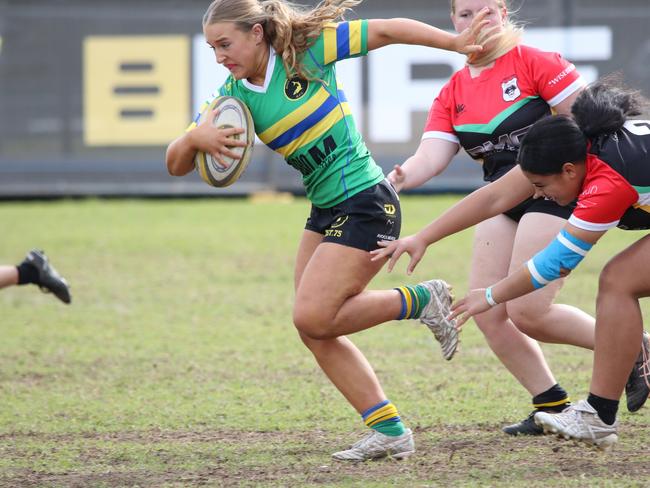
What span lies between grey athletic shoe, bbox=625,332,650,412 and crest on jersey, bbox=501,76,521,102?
1203mm

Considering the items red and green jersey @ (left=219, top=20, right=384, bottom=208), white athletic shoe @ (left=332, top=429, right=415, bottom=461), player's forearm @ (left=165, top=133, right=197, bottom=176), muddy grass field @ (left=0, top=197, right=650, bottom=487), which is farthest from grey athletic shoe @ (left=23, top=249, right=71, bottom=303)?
white athletic shoe @ (left=332, top=429, right=415, bottom=461)

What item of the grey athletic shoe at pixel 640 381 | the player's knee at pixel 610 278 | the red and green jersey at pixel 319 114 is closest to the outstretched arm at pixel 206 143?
the red and green jersey at pixel 319 114

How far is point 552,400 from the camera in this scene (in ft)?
15.6

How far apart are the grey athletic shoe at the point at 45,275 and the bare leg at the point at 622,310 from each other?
415 centimetres

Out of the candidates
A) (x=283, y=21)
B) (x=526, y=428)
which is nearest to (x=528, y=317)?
(x=526, y=428)

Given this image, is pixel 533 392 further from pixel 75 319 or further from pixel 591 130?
pixel 75 319

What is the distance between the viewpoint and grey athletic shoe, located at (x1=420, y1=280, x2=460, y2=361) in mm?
4566

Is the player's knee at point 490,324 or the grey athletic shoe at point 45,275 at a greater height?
the player's knee at point 490,324

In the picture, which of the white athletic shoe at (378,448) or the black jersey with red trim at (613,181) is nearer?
the black jersey with red trim at (613,181)

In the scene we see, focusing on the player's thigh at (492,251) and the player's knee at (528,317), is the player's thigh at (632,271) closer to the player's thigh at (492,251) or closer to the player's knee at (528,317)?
the player's knee at (528,317)

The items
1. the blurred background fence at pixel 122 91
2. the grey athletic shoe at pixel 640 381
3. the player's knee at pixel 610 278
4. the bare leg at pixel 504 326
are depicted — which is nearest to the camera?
the player's knee at pixel 610 278

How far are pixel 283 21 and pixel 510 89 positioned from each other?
106cm

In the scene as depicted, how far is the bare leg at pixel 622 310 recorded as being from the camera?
13.7 ft

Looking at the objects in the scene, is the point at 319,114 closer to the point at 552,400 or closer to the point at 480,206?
the point at 480,206
